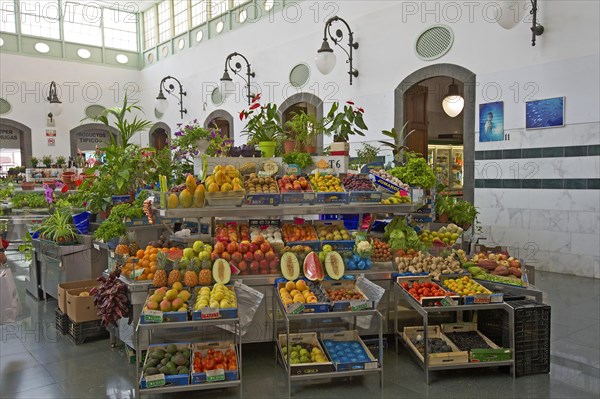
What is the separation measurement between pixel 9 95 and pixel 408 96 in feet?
44.6

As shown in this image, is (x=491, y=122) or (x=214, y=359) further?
(x=491, y=122)

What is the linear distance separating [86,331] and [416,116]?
24.0ft

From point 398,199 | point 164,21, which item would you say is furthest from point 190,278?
point 164,21

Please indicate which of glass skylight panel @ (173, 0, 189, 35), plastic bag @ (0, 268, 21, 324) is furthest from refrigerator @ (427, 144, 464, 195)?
glass skylight panel @ (173, 0, 189, 35)

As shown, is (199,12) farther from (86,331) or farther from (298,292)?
(298,292)

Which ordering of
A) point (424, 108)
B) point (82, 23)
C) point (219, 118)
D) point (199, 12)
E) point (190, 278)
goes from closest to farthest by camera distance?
point (190, 278) < point (424, 108) < point (219, 118) < point (199, 12) < point (82, 23)

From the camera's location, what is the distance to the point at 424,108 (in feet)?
32.6

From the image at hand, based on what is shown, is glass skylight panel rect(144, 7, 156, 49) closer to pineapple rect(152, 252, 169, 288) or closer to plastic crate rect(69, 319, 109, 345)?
plastic crate rect(69, 319, 109, 345)

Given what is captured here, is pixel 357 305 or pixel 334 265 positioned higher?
pixel 334 265

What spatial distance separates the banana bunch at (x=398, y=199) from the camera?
16.1 feet

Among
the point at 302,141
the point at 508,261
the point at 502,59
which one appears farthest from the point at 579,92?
the point at 302,141

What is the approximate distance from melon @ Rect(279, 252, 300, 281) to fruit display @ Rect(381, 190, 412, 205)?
1.18 metres

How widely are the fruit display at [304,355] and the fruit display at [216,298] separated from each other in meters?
0.60

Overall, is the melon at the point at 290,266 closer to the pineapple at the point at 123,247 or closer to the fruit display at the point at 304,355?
the fruit display at the point at 304,355
